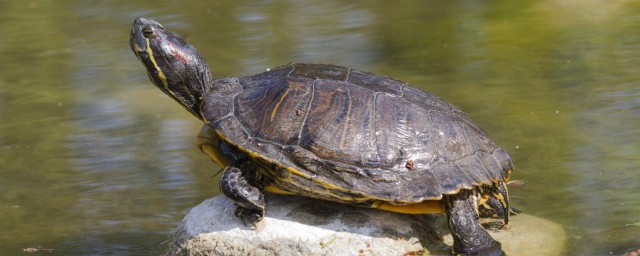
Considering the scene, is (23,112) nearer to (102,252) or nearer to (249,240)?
(102,252)

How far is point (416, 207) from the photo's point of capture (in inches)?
192

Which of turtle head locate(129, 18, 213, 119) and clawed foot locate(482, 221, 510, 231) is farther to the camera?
clawed foot locate(482, 221, 510, 231)

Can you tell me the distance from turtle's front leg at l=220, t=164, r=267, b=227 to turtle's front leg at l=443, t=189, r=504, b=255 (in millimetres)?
1076

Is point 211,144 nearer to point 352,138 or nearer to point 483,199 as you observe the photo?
point 352,138

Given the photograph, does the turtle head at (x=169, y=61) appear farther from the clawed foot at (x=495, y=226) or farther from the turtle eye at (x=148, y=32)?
the clawed foot at (x=495, y=226)

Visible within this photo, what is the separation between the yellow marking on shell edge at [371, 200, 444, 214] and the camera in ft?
15.9

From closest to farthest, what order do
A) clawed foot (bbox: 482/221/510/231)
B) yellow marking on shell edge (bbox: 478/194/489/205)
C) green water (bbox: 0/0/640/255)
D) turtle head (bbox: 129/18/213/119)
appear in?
yellow marking on shell edge (bbox: 478/194/489/205) < turtle head (bbox: 129/18/213/119) < clawed foot (bbox: 482/221/510/231) < green water (bbox: 0/0/640/255)

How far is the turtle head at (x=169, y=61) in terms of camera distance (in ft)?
17.3

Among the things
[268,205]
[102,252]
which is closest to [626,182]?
[268,205]

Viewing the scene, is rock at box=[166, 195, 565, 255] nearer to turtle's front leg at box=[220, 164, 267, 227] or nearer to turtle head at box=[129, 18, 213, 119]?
→ turtle's front leg at box=[220, 164, 267, 227]

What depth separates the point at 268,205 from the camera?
504cm

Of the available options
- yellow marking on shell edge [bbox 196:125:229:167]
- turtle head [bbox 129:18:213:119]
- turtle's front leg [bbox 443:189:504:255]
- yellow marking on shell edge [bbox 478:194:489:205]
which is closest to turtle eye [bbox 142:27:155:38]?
turtle head [bbox 129:18:213:119]

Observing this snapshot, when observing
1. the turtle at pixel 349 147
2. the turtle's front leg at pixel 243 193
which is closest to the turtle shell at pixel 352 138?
the turtle at pixel 349 147

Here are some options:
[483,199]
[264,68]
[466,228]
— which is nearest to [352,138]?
[466,228]
